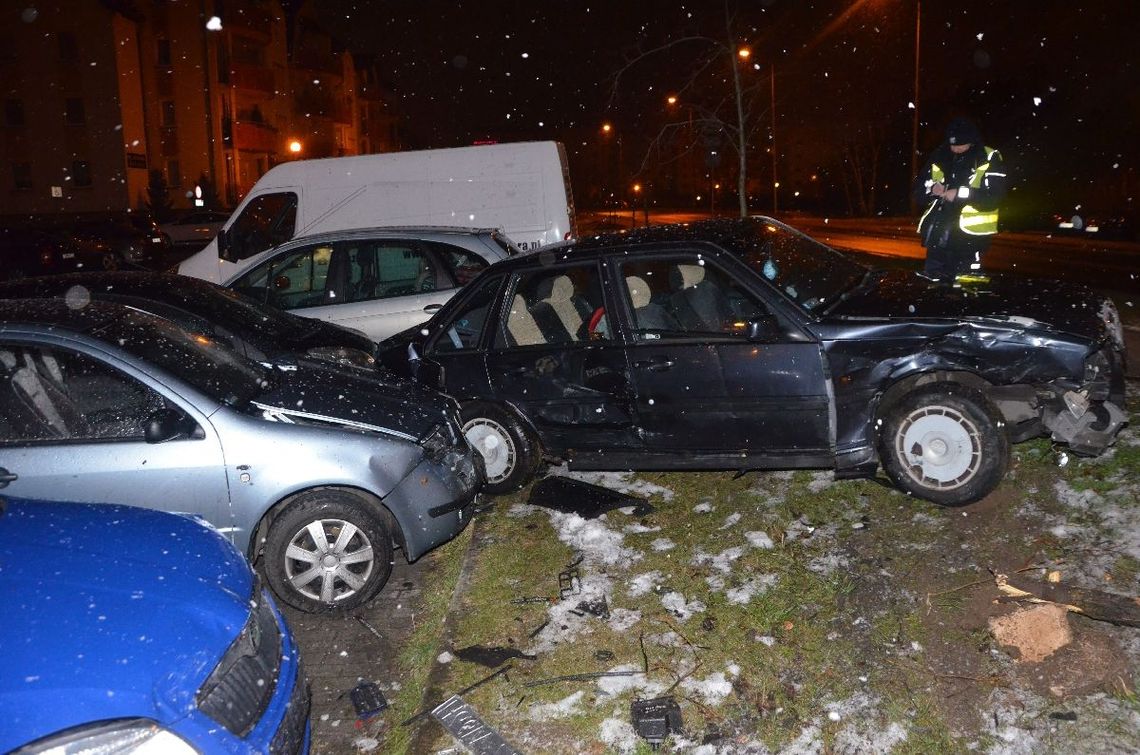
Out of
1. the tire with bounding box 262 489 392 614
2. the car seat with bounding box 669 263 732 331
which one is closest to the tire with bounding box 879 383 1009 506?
the car seat with bounding box 669 263 732 331

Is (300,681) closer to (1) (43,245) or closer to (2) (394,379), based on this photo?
(2) (394,379)

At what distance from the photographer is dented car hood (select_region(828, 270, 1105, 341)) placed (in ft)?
16.4

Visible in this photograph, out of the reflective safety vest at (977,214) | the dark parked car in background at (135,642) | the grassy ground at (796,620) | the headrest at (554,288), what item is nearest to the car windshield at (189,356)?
the dark parked car in background at (135,642)

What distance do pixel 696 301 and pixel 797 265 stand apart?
2.38ft

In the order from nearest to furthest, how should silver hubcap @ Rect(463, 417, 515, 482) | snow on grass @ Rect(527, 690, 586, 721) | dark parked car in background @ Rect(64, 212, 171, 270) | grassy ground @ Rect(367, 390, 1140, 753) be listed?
grassy ground @ Rect(367, 390, 1140, 753)
snow on grass @ Rect(527, 690, 586, 721)
silver hubcap @ Rect(463, 417, 515, 482)
dark parked car in background @ Rect(64, 212, 171, 270)

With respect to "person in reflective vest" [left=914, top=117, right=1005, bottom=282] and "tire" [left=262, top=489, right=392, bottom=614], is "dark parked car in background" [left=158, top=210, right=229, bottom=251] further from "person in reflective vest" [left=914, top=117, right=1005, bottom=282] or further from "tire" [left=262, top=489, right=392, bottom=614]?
"tire" [left=262, top=489, right=392, bottom=614]

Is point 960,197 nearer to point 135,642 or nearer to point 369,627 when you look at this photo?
point 369,627

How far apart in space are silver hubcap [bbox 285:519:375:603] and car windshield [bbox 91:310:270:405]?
2.80 ft

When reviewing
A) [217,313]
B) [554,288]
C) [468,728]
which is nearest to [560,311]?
[554,288]

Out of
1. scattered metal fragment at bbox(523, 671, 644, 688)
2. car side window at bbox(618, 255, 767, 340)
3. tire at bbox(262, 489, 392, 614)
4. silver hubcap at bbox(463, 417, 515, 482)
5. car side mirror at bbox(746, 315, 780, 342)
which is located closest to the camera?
scattered metal fragment at bbox(523, 671, 644, 688)

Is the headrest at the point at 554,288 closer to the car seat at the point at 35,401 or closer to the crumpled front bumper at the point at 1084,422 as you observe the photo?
the car seat at the point at 35,401

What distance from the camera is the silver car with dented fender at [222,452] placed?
4.54 meters

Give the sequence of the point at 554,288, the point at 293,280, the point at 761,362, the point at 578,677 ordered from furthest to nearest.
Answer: the point at 293,280 → the point at 554,288 → the point at 761,362 → the point at 578,677

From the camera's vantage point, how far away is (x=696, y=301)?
18.7 ft
